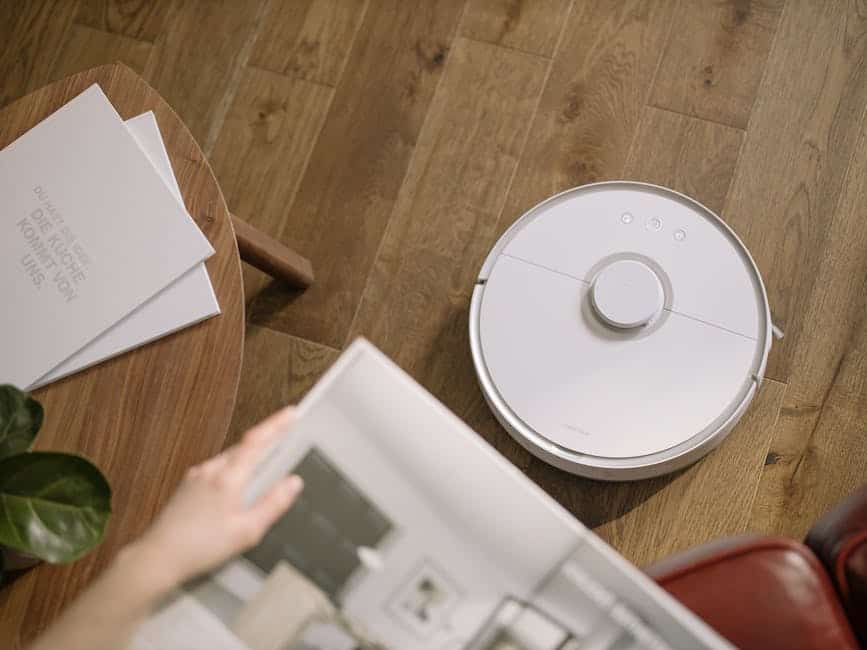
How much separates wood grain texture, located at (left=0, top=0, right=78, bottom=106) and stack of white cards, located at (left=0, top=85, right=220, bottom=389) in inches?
24.6

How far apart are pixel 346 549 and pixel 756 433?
2.42ft

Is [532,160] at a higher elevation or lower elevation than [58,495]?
higher

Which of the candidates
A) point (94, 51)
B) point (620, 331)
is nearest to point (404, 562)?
point (620, 331)

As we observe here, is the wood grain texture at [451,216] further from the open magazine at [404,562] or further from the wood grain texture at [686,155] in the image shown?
the open magazine at [404,562]

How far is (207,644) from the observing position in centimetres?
60

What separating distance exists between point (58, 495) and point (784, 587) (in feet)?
2.06

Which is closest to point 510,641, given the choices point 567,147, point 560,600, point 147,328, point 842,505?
point 560,600

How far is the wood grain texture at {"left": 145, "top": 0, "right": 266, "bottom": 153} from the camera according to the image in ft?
4.63

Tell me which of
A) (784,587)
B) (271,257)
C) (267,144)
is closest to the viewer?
(784,587)

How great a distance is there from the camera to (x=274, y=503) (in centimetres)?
64

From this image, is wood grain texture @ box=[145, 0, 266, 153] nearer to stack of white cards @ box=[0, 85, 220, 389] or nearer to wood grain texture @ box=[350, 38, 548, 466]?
wood grain texture @ box=[350, 38, 548, 466]

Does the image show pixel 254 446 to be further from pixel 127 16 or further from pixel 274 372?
pixel 127 16

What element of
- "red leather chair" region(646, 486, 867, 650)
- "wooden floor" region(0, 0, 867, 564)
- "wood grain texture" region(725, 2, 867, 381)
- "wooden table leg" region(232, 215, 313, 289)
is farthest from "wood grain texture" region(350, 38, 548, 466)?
"red leather chair" region(646, 486, 867, 650)

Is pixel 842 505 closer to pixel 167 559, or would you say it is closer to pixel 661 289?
pixel 661 289
